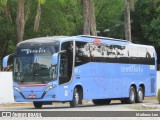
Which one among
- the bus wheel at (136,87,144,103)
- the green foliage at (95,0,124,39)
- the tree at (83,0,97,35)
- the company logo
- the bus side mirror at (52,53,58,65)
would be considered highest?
the green foliage at (95,0,124,39)

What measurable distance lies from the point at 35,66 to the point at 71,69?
6.16ft

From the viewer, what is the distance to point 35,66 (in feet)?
83.8

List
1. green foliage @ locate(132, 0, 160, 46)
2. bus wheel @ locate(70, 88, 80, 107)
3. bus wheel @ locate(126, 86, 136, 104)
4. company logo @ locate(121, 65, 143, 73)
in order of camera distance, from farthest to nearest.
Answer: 1. green foliage @ locate(132, 0, 160, 46)
2. bus wheel @ locate(126, 86, 136, 104)
3. company logo @ locate(121, 65, 143, 73)
4. bus wheel @ locate(70, 88, 80, 107)

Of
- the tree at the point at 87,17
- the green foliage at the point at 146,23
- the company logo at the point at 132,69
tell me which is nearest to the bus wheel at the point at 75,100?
the company logo at the point at 132,69

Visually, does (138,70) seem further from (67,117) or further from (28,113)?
(28,113)

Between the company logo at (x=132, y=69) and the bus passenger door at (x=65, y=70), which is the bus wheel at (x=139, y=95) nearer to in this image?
the company logo at (x=132, y=69)

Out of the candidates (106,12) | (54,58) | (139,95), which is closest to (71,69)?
(54,58)

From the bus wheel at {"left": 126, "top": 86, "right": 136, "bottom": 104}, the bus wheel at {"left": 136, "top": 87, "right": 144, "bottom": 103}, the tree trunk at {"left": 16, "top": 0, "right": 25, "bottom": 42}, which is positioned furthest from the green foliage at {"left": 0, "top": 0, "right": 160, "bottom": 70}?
the bus wheel at {"left": 126, "top": 86, "right": 136, "bottom": 104}

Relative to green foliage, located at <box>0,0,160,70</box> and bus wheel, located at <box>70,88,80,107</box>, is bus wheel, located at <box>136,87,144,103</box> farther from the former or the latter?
green foliage, located at <box>0,0,160,70</box>

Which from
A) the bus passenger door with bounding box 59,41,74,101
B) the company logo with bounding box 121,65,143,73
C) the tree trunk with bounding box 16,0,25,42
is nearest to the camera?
the bus passenger door with bounding box 59,41,74,101

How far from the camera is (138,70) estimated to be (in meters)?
33.0

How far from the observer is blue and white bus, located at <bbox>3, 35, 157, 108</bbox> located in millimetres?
25453

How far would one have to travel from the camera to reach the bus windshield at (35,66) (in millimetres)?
25422

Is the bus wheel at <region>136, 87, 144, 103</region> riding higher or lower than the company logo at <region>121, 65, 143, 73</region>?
lower
